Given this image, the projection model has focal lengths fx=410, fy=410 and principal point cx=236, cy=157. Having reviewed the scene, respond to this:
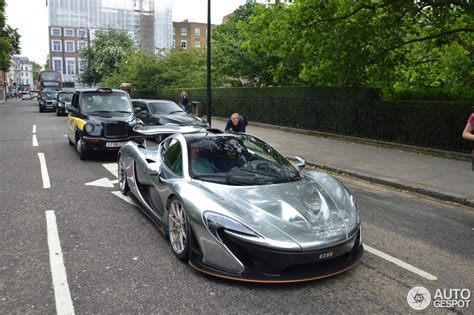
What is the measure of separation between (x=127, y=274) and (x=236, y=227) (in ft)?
4.03

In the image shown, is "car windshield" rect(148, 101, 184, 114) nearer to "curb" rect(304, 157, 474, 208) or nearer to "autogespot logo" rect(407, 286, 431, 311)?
"curb" rect(304, 157, 474, 208)

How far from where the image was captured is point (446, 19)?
11.9 meters

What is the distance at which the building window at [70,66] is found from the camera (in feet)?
319

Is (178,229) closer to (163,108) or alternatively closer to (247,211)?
(247,211)

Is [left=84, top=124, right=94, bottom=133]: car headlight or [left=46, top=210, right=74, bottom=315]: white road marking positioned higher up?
[left=84, top=124, right=94, bottom=133]: car headlight

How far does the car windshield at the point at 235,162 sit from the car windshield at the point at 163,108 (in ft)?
33.1

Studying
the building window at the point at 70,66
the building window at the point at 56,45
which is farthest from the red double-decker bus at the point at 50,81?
the building window at the point at 70,66

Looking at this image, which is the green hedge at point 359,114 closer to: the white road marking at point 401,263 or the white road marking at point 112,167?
the white road marking at point 401,263

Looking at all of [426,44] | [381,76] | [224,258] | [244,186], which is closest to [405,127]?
[381,76]

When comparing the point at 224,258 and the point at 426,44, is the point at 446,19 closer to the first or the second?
the point at 426,44

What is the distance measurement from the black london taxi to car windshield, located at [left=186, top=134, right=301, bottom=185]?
19.2 ft

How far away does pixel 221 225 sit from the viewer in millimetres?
3607

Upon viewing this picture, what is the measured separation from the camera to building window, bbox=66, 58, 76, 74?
97312 mm

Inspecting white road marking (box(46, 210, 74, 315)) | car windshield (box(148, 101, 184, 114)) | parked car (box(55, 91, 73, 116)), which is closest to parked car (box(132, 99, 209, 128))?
car windshield (box(148, 101, 184, 114))
